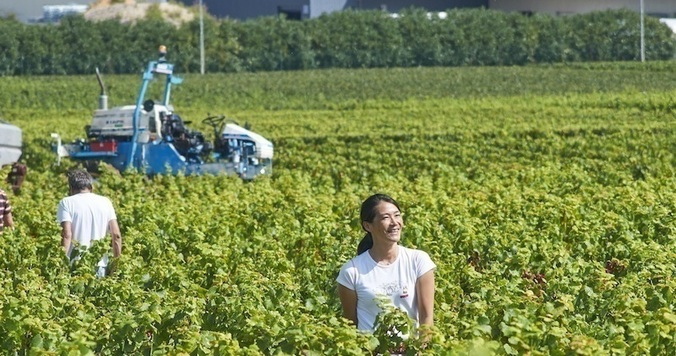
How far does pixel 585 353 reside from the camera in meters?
7.36

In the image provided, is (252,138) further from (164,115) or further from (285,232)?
(285,232)

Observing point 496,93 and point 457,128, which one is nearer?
point 457,128

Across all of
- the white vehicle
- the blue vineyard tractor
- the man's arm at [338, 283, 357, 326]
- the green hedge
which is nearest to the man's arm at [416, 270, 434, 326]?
the man's arm at [338, 283, 357, 326]

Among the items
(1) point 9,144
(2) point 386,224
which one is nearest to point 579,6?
(1) point 9,144

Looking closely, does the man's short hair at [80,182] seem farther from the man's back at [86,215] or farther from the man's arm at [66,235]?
the man's arm at [66,235]

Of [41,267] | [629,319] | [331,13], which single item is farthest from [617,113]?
[331,13]

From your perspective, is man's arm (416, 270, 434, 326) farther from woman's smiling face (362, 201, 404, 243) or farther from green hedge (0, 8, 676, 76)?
green hedge (0, 8, 676, 76)

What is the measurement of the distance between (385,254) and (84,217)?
4429 mm

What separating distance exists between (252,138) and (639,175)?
20.5ft

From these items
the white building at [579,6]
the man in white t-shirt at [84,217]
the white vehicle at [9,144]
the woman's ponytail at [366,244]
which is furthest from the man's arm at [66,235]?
the white building at [579,6]

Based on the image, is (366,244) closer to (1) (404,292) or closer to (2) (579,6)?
(1) (404,292)

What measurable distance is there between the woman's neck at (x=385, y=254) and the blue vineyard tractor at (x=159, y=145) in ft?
54.9

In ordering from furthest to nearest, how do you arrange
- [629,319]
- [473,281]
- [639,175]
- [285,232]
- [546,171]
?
1. [639,175]
2. [546,171]
3. [285,232]
4. [473,281]
5. [629,319]

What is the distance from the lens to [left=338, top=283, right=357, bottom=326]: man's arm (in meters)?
7.96
